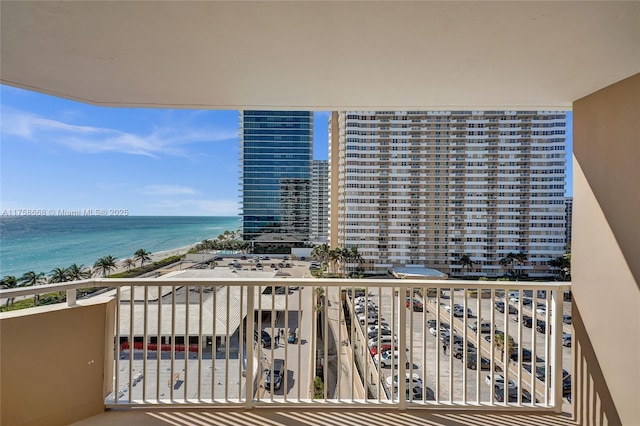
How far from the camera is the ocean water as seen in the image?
1783cm

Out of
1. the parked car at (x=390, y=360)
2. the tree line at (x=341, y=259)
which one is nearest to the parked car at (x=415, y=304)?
the parked car at (x=390, y=360)

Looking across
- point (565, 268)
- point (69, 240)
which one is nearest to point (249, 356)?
point (565, 268)

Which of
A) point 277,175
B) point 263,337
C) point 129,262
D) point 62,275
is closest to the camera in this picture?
point 263,337

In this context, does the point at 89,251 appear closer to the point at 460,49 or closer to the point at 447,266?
the point at 447,266

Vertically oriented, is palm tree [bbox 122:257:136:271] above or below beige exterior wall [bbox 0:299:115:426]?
below

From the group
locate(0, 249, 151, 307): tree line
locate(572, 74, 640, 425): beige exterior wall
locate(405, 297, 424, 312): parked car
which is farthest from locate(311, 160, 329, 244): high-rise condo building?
locate(572, 74, 640, 425): beige exterior wall

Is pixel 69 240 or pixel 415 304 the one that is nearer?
pixel 415 304

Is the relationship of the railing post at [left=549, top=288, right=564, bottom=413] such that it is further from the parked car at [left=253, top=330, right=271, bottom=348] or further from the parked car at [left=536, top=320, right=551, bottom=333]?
the parked car at [left=253, top=330, right=271, bottom=348]

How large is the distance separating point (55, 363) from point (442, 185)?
1636 centimetres

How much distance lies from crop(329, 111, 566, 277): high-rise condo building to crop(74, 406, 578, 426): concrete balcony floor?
1290 cm

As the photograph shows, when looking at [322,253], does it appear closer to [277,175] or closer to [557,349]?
[277,175]

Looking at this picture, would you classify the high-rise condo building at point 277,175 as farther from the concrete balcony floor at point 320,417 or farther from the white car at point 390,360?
the concrete balcony floor at point 320,417

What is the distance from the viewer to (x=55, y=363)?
1731mm

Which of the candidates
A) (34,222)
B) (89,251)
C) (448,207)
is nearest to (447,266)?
(448,207)
